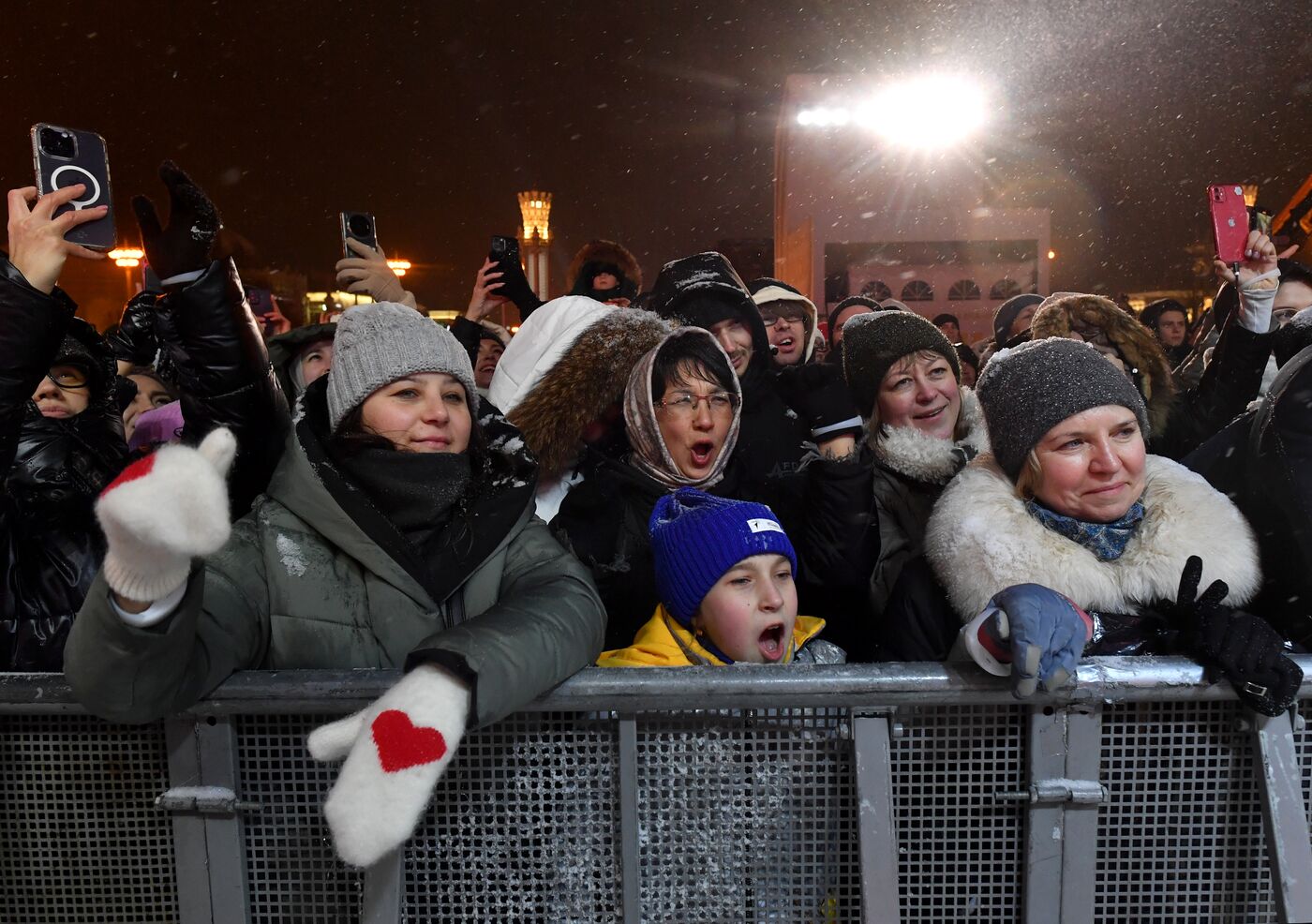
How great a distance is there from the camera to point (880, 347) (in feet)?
11.2

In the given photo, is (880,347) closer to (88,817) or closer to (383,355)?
(383,355)

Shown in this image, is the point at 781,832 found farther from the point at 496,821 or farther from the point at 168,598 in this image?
the point at 168,598

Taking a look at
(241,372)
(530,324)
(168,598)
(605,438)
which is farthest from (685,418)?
(168,598)

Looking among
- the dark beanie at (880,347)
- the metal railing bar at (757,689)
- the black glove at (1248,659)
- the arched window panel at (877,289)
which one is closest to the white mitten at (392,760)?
the metal railing bar at (757,689)

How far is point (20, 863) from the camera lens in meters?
1.73

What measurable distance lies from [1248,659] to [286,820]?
1753 millimetres

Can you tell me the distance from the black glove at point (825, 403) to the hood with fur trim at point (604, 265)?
94.6 inches

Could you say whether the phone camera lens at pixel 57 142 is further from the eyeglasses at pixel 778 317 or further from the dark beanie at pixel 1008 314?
the dark beanie at pixel 1008 314

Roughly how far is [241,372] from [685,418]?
4.45 feet

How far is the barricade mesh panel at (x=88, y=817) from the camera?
1698mm

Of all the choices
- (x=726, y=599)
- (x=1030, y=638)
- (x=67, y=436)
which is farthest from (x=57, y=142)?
(x=1030, y=638)

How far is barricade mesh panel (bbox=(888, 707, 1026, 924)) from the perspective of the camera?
64.7 inches

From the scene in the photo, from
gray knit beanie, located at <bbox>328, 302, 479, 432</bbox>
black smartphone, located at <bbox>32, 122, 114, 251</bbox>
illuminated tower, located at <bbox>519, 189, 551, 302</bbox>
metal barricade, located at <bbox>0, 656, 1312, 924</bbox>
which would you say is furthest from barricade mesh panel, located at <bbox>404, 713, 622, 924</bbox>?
illuminated tower, located at <bbox>519, 189, 551, 302</bbox>

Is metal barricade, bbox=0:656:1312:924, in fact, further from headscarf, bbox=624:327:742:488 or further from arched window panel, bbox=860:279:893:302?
arched window panel, bbox=860:279:893:302
